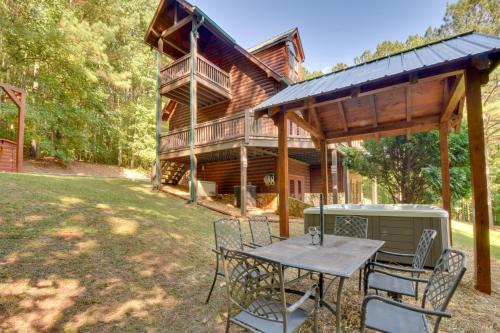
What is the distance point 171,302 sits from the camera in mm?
3127

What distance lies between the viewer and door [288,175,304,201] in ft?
41.8

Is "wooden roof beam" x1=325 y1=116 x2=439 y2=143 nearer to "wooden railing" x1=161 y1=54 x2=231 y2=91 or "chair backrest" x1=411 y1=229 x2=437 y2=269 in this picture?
"chair backrest" x1=411 y1=229 x2=437 y2=269

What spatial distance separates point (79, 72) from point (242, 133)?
12786 millimetres

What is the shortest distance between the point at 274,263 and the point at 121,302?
2402mm

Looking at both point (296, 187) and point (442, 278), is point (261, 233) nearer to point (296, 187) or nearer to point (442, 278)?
point (442, 278)

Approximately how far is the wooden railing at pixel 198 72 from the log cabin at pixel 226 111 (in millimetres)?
46

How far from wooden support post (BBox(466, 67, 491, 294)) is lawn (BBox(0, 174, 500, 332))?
0.34 meters

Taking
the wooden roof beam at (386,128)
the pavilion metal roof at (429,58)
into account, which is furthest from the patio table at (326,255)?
the wooden roof beam at (386,128)

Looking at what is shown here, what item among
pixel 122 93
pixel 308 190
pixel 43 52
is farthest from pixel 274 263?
pixel 122 93

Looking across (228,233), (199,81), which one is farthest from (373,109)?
(199,81)

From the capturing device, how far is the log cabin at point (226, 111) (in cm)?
939

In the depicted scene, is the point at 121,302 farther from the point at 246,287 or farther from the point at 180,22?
the point at 180,22

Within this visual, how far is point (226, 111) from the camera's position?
12750 mm

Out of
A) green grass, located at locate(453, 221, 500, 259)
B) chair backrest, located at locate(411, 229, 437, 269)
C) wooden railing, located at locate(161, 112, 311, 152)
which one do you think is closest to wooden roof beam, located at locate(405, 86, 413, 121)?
chair backrest, located at locate(411, 229, 437, 269)
